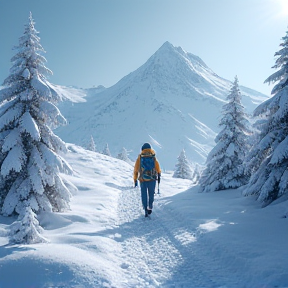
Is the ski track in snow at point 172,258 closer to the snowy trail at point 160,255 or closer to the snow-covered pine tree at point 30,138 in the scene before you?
the snowy trail at point 160,255

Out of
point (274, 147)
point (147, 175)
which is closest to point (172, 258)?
point (147, 175)

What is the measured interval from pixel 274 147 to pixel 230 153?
593 cm

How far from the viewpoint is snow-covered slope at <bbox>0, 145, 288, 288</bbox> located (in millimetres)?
4383

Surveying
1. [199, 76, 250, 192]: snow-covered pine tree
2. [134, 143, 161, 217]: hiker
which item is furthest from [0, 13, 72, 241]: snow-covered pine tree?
[199, 76, 250, 192]: snow-covered pine tree

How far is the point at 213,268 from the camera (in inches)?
200

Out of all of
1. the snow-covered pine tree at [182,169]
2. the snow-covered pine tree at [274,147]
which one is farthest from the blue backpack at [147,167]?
the snow-covered pine tree at [182,169]

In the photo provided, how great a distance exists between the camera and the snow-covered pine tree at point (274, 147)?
8961mm

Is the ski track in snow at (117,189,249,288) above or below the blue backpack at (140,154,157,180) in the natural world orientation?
below

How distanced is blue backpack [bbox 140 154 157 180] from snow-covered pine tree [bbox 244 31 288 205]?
13.4 ft

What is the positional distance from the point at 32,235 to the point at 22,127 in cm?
487

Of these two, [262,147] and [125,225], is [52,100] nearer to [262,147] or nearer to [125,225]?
[125,225]

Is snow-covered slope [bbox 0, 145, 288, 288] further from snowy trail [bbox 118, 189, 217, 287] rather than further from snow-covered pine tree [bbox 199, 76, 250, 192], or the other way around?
snow-covered pine tree [bbox 199, 76, 250, 192]

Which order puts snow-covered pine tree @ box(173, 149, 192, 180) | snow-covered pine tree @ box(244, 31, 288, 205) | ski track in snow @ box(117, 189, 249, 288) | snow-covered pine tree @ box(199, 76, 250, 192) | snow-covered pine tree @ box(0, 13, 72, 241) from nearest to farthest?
ski track in snow @ box(117, 189, 249, 288), snow-covered pine tree @ box(0, 13, 72, 241), snow-covered pine tree @ box(244, 31, 288, 205), snow-covered pine tree @ box(199, 76, 250, 192), snow-covered pine tree @ box(173, 149, 192, 180)

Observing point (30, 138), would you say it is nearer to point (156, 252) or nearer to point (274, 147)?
point (156, 252)
